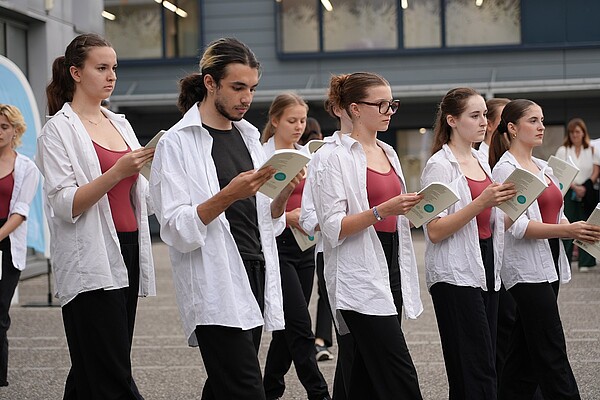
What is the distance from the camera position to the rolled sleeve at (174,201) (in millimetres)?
4402

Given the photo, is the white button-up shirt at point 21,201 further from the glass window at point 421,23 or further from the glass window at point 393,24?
the glass window at point 421,23

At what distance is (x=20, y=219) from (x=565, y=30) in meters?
17.9

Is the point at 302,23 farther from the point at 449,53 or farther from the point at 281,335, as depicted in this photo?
the point at 281,335

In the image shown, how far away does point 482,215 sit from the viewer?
6.02 m

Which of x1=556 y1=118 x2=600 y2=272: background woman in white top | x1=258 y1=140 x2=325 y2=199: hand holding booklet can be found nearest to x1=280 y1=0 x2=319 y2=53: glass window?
x1=556 y1=118 x2=600 y2=272: background woman in white top

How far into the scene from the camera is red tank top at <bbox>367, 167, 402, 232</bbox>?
5.36 metres

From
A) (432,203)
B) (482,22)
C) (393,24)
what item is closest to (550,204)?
(432,203)

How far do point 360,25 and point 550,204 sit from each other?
18541 mm

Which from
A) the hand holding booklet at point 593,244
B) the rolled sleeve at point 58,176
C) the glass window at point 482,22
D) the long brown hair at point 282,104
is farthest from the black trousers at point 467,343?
the glass window at point 482,22

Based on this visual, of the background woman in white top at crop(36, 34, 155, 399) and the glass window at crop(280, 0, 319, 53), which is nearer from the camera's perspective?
the background woman in white top at crop(36, 34, 155, 399)

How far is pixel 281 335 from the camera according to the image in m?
7.37

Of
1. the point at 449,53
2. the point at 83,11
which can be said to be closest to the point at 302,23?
the point at 449,53

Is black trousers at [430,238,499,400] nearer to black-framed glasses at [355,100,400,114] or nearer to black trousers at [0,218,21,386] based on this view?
black-framed glasses at [355,100,400,114]

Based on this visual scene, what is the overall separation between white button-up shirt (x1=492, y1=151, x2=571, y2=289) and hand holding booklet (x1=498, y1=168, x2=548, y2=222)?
43 cm
